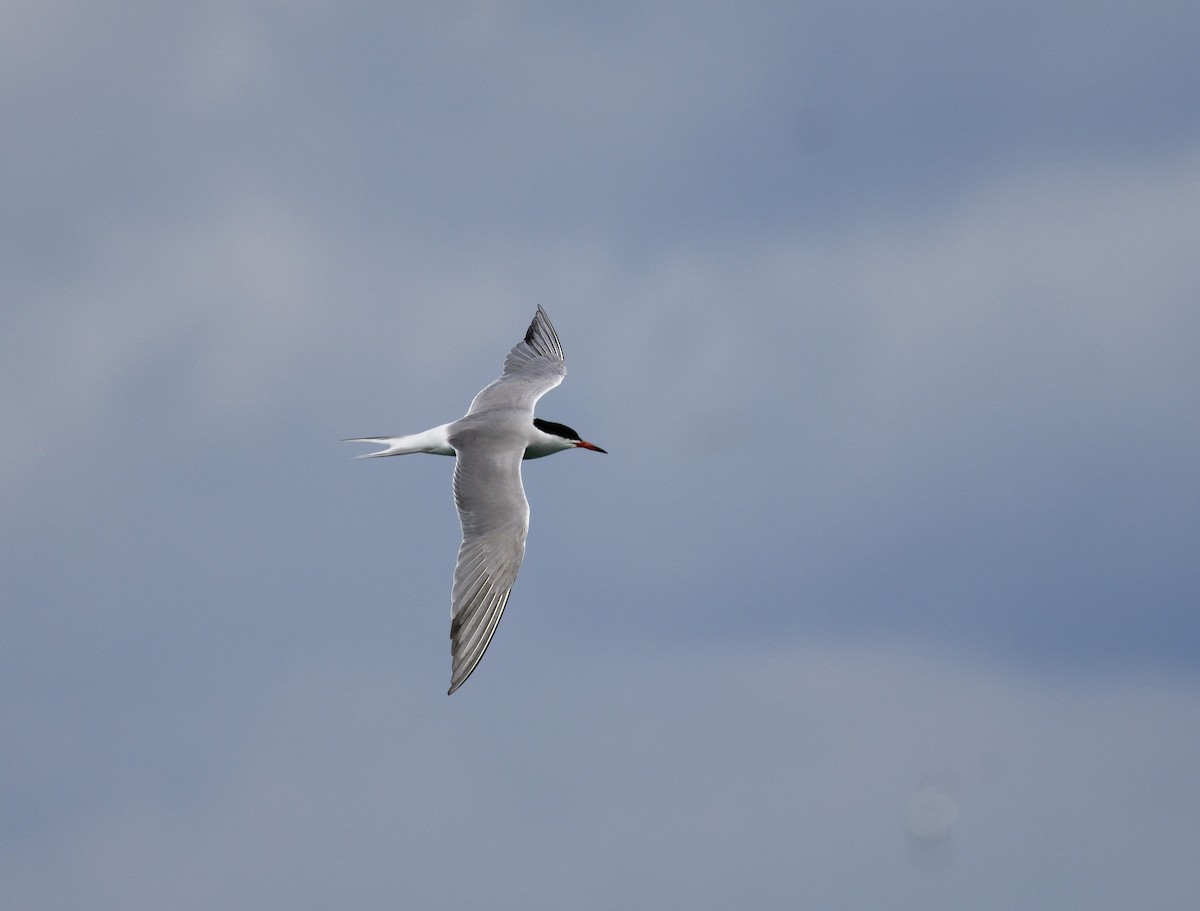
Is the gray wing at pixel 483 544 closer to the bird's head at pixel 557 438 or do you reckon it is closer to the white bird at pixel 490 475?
the white bird at pixel 490 475

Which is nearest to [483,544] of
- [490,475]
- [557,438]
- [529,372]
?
[490,475]

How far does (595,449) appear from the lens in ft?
80.1

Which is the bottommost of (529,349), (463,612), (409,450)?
(463,612)

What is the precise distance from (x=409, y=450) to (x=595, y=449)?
3.31 meters

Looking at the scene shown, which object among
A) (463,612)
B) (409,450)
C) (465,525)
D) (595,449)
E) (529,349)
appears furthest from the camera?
(529,349)

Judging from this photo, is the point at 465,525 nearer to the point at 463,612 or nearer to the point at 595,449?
the point at 463,612

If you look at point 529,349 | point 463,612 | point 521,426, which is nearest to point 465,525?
point 463,612

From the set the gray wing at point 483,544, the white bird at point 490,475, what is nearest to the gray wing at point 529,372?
the white bird at point 490,475

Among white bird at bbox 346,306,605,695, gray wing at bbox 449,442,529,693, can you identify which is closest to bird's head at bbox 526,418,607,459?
white bird at bbox 346,306,605,695

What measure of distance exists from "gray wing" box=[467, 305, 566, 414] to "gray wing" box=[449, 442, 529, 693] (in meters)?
2.89

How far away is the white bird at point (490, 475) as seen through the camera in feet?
61.2

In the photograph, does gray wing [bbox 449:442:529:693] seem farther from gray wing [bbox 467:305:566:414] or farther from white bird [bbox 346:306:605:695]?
gray wing [bbox 467:305:566:414]

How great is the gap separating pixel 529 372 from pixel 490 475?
18.5 feet

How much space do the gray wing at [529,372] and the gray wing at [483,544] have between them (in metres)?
2.89
